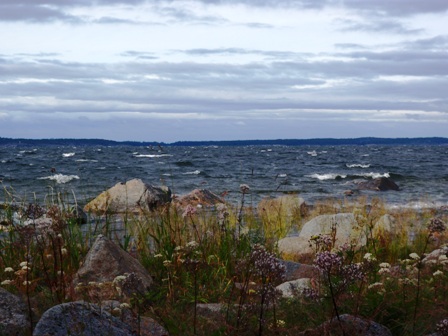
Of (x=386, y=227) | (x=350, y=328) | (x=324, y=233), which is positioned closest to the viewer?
(x=350, y=328)

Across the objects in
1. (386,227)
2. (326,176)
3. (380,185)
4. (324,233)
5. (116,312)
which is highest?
(116,312)

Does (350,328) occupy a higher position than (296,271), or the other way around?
(350,328)

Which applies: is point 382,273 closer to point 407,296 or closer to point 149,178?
point 407,296

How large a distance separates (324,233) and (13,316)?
19.7 feet

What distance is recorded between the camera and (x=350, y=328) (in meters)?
4.51

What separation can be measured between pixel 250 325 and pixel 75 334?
51.5 inches

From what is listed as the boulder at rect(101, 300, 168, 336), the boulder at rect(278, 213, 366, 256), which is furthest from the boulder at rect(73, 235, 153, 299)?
the boulder at rect(278, 213, 366, 256)

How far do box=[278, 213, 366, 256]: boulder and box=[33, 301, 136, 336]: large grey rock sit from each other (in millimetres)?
5435

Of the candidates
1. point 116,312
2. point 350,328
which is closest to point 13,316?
point 116,312

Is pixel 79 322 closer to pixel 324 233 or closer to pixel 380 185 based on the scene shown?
pixel 324 233

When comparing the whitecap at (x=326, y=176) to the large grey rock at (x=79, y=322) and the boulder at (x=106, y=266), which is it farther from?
the large grey rock at (x=79, y=322)

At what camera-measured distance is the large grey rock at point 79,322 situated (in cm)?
426

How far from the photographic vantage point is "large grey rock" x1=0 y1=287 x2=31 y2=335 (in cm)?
473

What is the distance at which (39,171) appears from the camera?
131 feet
